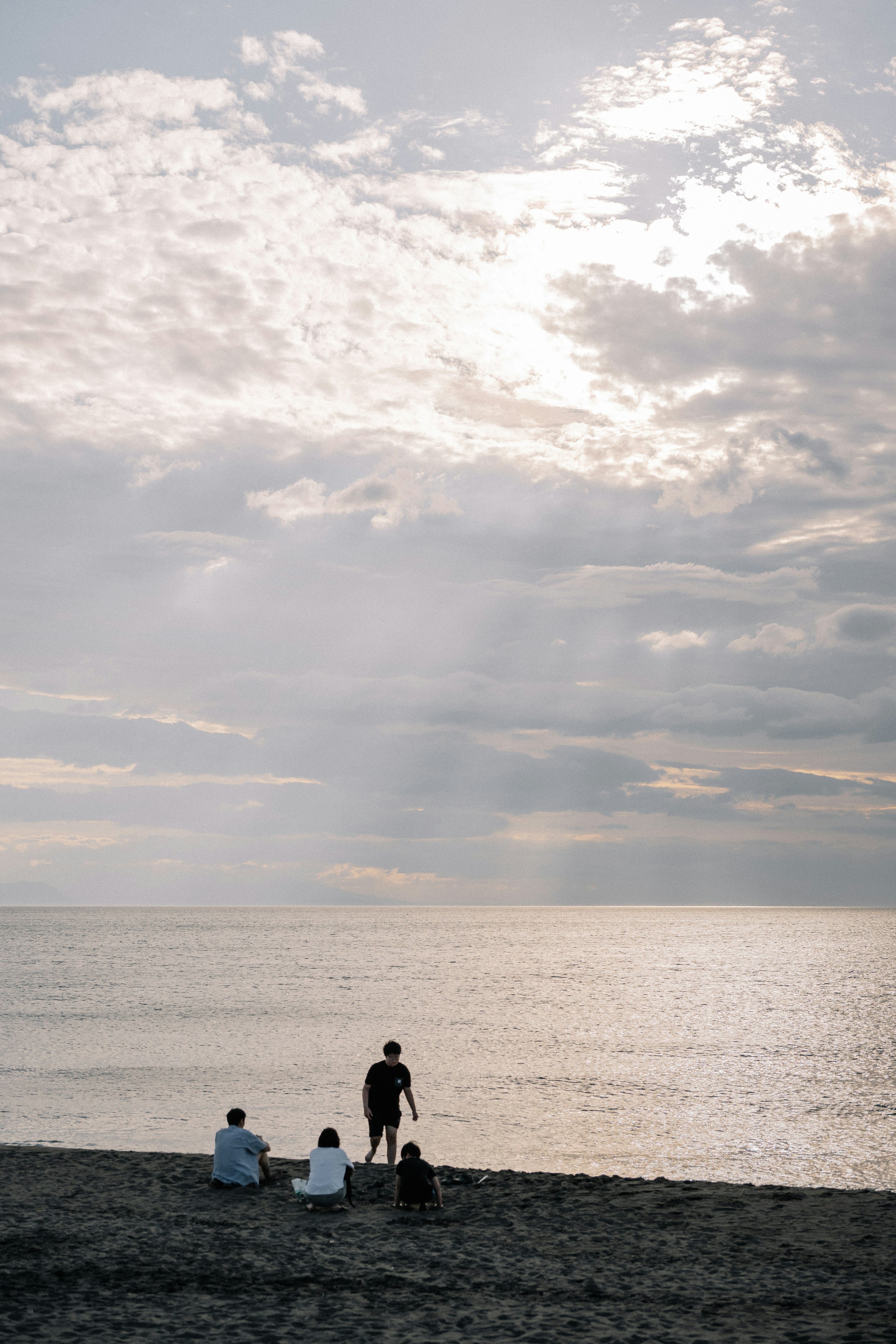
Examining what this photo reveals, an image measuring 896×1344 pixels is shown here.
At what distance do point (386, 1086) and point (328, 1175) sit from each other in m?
2.76

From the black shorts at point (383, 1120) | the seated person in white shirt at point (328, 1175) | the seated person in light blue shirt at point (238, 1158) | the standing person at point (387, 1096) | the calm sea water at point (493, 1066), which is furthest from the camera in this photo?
the calm sea water at point (493, 1066)

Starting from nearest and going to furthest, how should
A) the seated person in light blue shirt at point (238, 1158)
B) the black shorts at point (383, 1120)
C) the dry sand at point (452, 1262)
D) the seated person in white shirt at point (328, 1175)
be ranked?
the dry sand at point (452, 1262)
the seated person in white shirt at point (328, 1175)
the seated person in light blue shirt at point (238, 1158)
the black shorts at point (383, 1120)

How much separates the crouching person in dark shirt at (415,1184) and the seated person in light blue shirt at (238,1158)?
2.71 meters

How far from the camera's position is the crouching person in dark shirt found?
16.2 metres

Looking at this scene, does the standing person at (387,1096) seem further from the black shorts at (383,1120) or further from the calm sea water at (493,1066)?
the calm sea water at (493,1066)

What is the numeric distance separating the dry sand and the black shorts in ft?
2.57

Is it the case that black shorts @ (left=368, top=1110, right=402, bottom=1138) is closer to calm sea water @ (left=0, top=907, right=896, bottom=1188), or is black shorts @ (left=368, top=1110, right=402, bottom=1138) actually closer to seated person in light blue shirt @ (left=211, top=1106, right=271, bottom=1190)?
seated person in light blue shirt @ (left=211, top=1106, right=271, bottom=1190)

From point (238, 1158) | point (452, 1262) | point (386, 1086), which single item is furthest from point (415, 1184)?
point (238, 1158)

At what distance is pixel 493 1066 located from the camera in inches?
1630

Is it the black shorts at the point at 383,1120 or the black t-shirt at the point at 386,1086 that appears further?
the black shorts at the point at 383,1120

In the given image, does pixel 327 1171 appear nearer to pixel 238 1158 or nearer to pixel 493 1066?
pixel 238 1158

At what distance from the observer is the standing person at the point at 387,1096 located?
1858 cm

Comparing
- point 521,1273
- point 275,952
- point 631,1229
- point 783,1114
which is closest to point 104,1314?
point 521,1273

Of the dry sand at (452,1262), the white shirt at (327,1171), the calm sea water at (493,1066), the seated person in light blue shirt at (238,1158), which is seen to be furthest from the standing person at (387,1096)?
the calm sea water at (493,1066)
